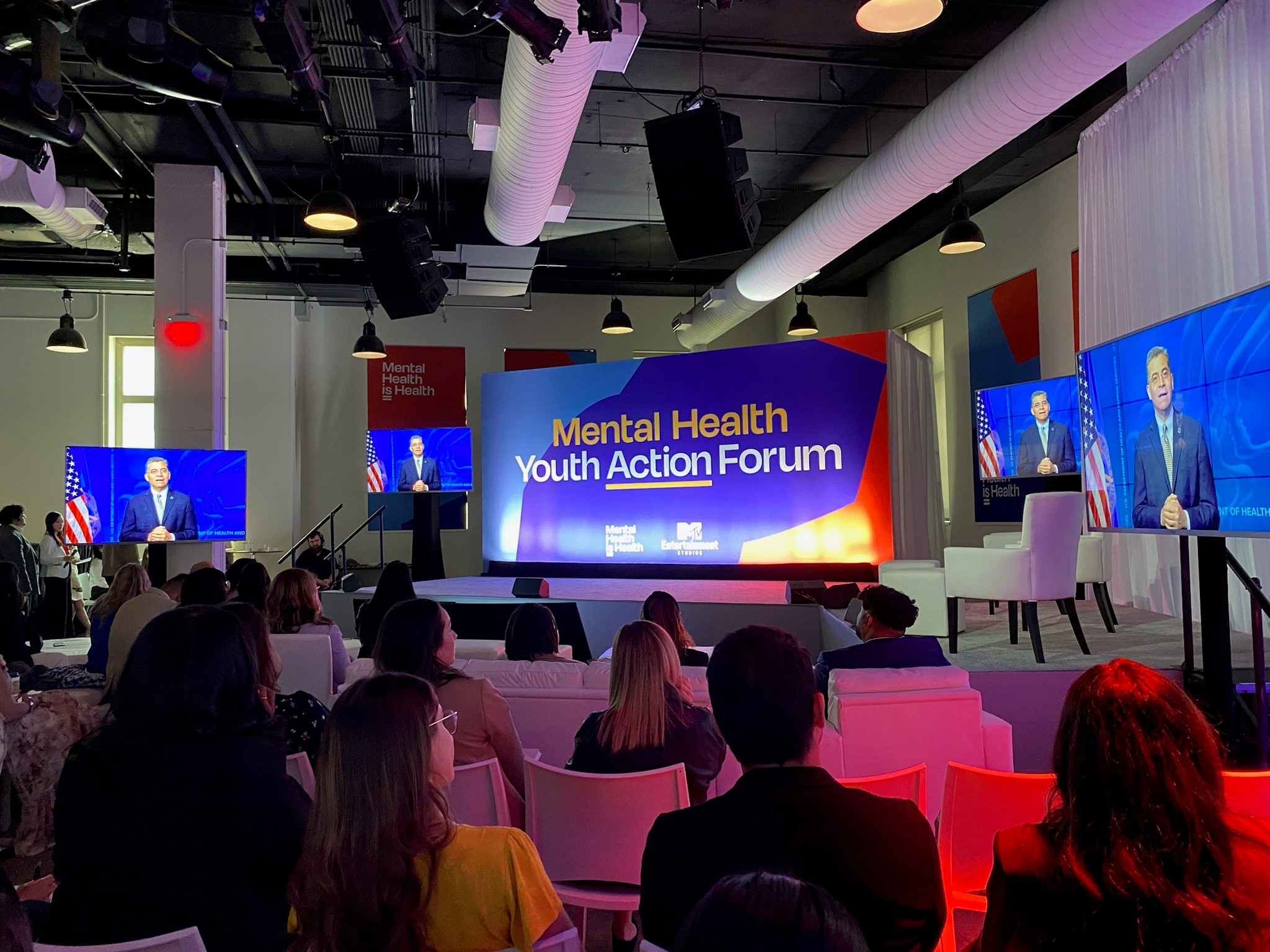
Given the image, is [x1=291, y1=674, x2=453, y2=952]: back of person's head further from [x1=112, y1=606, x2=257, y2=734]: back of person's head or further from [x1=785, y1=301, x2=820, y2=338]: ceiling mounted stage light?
[x1=785, y1=301, x2=820, y2=338]: ceiling mounted stage light

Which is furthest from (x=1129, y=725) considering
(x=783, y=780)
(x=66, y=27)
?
(x=66, y=27)

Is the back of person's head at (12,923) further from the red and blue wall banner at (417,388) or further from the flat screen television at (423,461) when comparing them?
the red and blue wall banner at (417,388)

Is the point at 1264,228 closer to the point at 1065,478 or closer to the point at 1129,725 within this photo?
the point at 1065,478

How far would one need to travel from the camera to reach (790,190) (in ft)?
35.2

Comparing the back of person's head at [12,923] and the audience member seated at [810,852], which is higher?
the back of person's head at [12,923]

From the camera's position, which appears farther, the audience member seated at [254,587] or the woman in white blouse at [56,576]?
the woman in white blouse at [56,576]

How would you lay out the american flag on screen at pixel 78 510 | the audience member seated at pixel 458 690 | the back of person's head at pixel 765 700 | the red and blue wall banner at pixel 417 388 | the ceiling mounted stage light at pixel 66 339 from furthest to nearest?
the red and blue wall banner at pixel 417 388, the ceiling mounted stage light at pixel 66 339, the american flag on screen at pixel 78 510, the audience member seated at pixel 458 690, the back of person's head at pixel 765 700

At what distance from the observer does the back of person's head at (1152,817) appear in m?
1.13

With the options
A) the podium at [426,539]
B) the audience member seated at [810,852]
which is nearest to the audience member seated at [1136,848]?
the audience member seated at [810,852]

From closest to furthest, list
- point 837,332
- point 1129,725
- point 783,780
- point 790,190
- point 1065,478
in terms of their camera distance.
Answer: point 1129,725, point 783,780, point 1065,478, point 790,190, point 837,332

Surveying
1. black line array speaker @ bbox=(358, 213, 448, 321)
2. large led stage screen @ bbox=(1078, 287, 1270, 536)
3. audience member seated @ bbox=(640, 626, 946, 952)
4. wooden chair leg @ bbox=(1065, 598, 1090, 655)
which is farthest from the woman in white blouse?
audience member seated @ bbox=(640, 626, 946, 952)

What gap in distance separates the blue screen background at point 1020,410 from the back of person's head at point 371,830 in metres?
7.53

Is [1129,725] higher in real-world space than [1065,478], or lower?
lower

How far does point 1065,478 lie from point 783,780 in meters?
7.53
